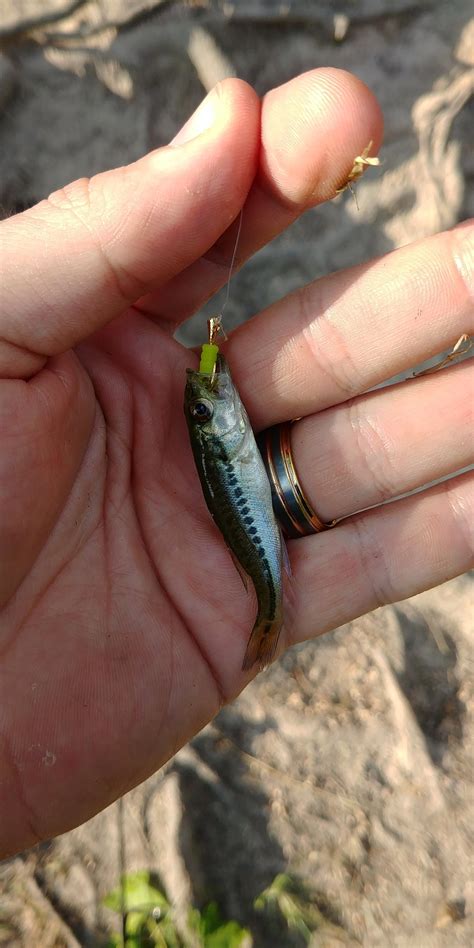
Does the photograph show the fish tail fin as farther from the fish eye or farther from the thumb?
the thumb

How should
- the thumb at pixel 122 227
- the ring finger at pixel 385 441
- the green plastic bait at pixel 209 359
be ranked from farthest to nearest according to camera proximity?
the ring finger at pixel 385 441 < the green plastic bait at pixel 209 359 < the thumb at pixel 122 227

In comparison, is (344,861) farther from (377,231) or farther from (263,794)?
(377,231)

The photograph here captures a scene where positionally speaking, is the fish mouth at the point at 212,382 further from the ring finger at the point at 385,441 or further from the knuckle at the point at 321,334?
the ring finger at the point at 385,441

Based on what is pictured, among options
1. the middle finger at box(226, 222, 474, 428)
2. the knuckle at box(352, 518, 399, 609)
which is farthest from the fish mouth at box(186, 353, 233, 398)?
the knuckle at box(352, 518, 399, 609)

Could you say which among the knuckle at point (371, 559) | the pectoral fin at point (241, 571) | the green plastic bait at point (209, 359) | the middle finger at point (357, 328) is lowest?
the knuckle at point (371, 559)

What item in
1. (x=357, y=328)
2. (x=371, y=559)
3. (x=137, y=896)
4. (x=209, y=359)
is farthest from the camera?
(x=137, y=896)

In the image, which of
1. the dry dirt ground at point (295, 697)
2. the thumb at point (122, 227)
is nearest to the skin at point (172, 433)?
the thumb at point (122, 227)

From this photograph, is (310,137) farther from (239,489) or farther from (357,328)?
(239,489)

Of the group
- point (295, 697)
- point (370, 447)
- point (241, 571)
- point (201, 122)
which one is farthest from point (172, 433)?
point (295, 697)
